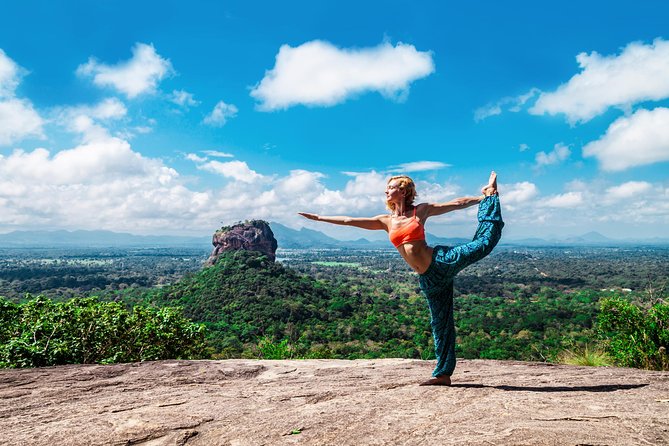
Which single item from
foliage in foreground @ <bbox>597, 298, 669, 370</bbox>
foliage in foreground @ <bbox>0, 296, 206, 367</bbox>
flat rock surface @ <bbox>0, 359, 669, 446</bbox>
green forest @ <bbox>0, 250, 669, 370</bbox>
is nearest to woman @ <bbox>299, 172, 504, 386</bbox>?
flat rock surface @ <bbox>0, 359, 669, 446</bbox>

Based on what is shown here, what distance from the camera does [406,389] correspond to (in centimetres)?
479

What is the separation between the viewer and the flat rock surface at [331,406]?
3.25 metres

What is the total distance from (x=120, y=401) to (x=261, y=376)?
6.32ft

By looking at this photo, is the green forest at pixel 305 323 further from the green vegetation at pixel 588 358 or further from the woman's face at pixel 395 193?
the woman's face at pixel 395 193

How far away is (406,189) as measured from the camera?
4812 mm

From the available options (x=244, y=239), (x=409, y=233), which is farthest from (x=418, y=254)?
(x=244, y=239)

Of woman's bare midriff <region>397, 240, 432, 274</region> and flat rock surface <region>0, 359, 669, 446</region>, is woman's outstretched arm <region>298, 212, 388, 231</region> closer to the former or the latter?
woman's bare midriff <region>397, 240, 432, 274</region>

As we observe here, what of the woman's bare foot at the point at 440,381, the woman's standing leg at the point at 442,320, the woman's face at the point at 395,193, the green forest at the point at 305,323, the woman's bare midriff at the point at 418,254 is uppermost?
the woman's face at the point at 395,193

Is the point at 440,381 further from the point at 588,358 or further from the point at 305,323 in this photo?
the point at 305,323

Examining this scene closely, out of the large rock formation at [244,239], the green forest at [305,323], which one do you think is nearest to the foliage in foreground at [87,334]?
the green forest at [305,323]

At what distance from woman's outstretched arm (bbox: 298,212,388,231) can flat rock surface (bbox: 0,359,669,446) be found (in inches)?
73.1

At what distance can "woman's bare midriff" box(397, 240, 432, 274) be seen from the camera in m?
4.52

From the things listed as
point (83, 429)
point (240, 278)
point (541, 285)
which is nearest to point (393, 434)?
point (83, 429)

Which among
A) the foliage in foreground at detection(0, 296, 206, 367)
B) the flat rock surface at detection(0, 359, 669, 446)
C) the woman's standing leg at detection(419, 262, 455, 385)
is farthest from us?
the foliage in foreground at detection(0, 296, 206, 367)
